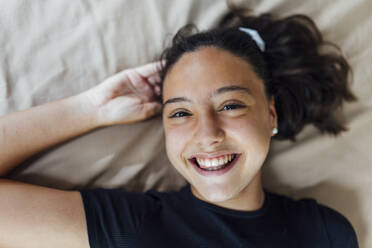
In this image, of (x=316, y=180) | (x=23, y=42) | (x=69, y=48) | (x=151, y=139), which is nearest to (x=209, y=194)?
(x=151, y=139)

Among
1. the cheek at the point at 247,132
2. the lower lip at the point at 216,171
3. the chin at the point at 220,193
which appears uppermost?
the cheek at the point at 247,132

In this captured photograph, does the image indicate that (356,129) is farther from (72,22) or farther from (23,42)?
(23,42)

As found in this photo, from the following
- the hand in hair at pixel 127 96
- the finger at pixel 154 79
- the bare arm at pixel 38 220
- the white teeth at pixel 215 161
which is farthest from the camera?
the finger at pixel 154 79

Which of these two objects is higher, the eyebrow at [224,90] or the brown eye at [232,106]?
the eyebrow at [224,90]

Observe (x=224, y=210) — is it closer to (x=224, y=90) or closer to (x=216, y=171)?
(x=216, y=171)

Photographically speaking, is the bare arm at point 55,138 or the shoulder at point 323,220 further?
the shoulder at point 323,220

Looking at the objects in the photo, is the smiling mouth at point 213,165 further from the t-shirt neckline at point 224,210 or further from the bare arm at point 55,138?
the bare arm at point 55,138

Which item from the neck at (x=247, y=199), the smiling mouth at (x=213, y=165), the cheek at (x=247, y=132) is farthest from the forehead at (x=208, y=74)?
the neck at (x=247, y=199)

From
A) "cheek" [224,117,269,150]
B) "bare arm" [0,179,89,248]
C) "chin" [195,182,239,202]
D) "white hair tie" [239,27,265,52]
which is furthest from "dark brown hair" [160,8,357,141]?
"bare arm" [0,179,89,248]

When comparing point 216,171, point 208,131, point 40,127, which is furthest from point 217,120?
point 40,127

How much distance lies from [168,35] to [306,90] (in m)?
0.58

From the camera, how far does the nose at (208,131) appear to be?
97 centimetres

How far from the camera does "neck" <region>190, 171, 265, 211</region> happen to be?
1.13 metres

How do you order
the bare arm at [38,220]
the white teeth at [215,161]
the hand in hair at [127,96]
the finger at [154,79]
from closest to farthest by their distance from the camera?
1. the bare arm at [38,220]
2. the white teeth at [215,161]
3. the hand in hair at [127,96]
4. the finger at [154,79]
